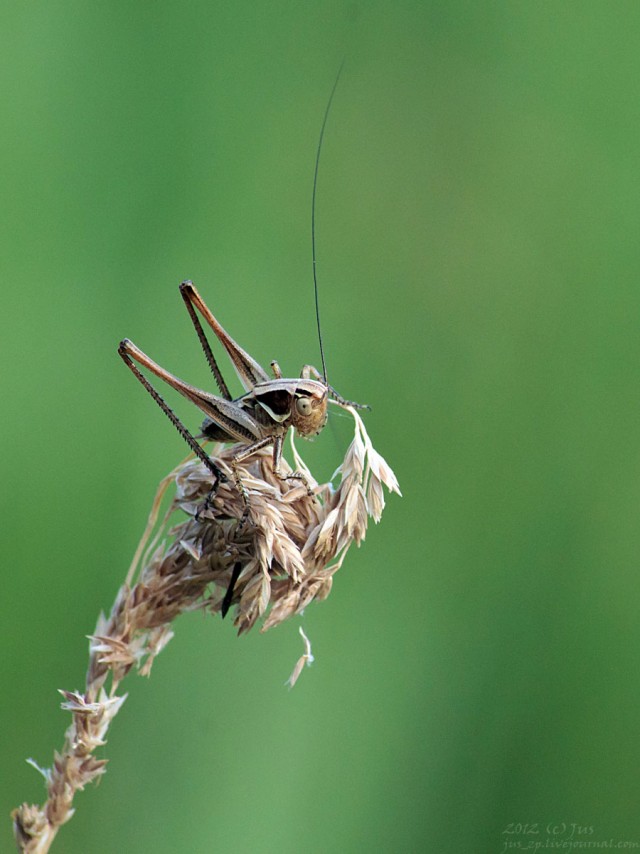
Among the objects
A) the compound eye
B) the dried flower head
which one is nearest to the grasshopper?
the compound eye

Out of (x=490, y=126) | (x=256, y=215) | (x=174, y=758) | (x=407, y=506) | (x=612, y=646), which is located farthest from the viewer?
(x=490, y=126)

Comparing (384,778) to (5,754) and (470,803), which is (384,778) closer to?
(470,803)

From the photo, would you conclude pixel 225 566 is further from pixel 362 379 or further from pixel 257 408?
pixel 362 379

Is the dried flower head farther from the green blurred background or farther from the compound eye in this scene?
the green blurred background

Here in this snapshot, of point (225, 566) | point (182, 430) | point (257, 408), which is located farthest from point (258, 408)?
point (225, 566)

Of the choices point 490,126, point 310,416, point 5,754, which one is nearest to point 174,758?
point 5,754

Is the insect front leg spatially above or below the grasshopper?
below
